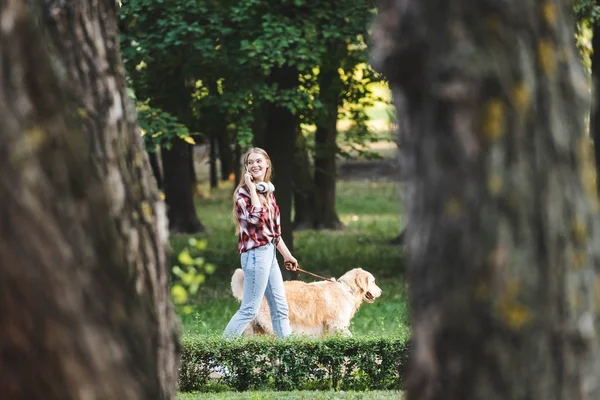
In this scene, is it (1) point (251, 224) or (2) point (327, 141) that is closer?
(1) point (251, 224)

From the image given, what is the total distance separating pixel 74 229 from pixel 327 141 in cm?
2434

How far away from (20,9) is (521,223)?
5.37ft

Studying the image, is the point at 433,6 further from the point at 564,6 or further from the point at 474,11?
the point at 564,6

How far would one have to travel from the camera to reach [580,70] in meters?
3.53

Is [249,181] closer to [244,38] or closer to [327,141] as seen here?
[244,38]

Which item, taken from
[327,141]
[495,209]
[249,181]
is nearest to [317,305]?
[249,181]

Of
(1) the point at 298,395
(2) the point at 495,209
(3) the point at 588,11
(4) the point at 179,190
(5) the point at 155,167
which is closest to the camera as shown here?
(2) the point at 495,209

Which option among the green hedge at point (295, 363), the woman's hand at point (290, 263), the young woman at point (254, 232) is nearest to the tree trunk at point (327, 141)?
the woman's hand at point (290, 263)

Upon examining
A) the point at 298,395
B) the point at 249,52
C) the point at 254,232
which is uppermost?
the point at 249,52

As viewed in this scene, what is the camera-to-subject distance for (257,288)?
36.6 ft

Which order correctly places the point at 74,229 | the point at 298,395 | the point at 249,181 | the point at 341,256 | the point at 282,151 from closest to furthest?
the point at 74,229, the point at 298,395, the point at 249,181, the point at 282,151, the point at 341,256

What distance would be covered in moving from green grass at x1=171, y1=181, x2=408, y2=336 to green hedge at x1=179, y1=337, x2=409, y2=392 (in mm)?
681

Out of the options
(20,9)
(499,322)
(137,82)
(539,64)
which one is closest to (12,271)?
(20,9)

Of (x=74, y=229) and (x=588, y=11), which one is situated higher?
(x=588, y=11)
